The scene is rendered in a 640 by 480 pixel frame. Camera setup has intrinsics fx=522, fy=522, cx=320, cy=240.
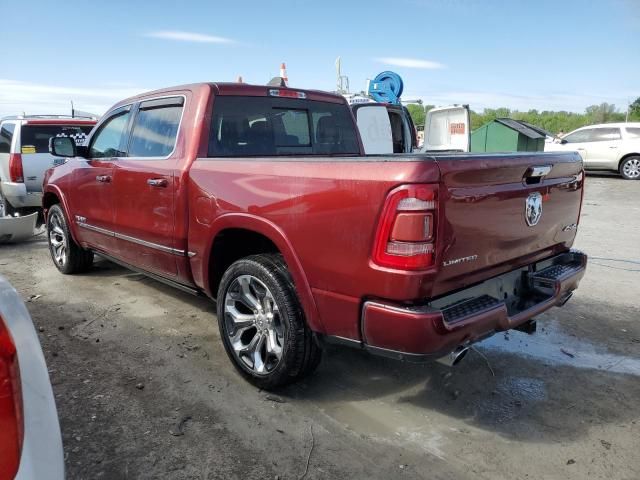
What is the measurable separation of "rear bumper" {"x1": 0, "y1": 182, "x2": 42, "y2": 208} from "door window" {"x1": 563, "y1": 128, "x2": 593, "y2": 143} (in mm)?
14665

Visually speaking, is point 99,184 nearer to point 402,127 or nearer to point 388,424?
point 388,424

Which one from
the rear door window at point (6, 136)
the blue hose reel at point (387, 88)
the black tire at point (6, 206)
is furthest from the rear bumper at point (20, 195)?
the blue hose reel at point (387, 88)

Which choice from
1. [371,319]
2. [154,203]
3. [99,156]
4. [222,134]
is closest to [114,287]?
[99,156]

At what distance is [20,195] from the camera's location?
8.26 meters

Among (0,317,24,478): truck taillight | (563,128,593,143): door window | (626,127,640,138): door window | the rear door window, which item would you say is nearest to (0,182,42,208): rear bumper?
the rear door window

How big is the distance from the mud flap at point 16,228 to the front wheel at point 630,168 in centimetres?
1537

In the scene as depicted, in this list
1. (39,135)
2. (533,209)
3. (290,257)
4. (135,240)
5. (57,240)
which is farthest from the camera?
(39,135)

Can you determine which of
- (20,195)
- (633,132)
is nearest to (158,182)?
(20,195)

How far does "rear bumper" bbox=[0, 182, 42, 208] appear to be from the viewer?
27.1ft

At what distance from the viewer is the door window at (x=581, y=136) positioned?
51.8 ft

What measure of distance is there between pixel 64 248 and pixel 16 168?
136 inches

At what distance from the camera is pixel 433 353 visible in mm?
2475

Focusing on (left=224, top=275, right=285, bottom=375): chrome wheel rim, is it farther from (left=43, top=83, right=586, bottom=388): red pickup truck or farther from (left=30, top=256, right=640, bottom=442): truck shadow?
(left=30, top=256, right=640, bottom=442): truck shadow

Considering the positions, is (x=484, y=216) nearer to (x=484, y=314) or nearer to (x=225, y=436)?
(x=484, y=314)
